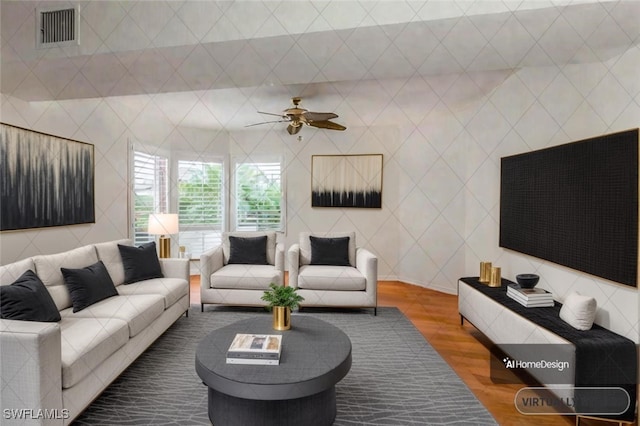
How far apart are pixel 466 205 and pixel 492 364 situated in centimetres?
221

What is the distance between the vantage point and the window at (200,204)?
5.10m

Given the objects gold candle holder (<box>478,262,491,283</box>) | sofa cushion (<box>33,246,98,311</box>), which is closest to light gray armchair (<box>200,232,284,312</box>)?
sofa cushion (<box>33,246,98,311</box>)

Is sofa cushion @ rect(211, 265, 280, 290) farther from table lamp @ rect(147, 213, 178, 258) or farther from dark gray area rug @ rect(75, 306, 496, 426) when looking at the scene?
table lamp @ rect(147, 213, 178, 258)

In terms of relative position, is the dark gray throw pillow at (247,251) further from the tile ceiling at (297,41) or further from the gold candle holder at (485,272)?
the gold candle holder at (485,272)

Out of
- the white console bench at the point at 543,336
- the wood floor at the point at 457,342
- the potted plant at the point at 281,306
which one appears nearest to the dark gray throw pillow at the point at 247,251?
the wood floor at the point at 457,342

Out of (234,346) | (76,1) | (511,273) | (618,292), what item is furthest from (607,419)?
(76,1)

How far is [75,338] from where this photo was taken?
6.23 feet

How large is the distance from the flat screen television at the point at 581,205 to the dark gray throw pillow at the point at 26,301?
336 centimetres

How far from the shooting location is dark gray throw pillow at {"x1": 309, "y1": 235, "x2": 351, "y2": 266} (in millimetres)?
3936

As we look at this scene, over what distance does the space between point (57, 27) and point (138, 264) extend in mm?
1964

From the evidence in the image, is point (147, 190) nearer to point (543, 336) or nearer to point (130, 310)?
point (130, 310)

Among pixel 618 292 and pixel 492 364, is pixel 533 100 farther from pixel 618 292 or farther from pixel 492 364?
pixel 492 364

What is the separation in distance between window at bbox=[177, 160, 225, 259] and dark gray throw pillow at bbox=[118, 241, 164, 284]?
1.88 m

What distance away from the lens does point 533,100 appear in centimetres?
280
